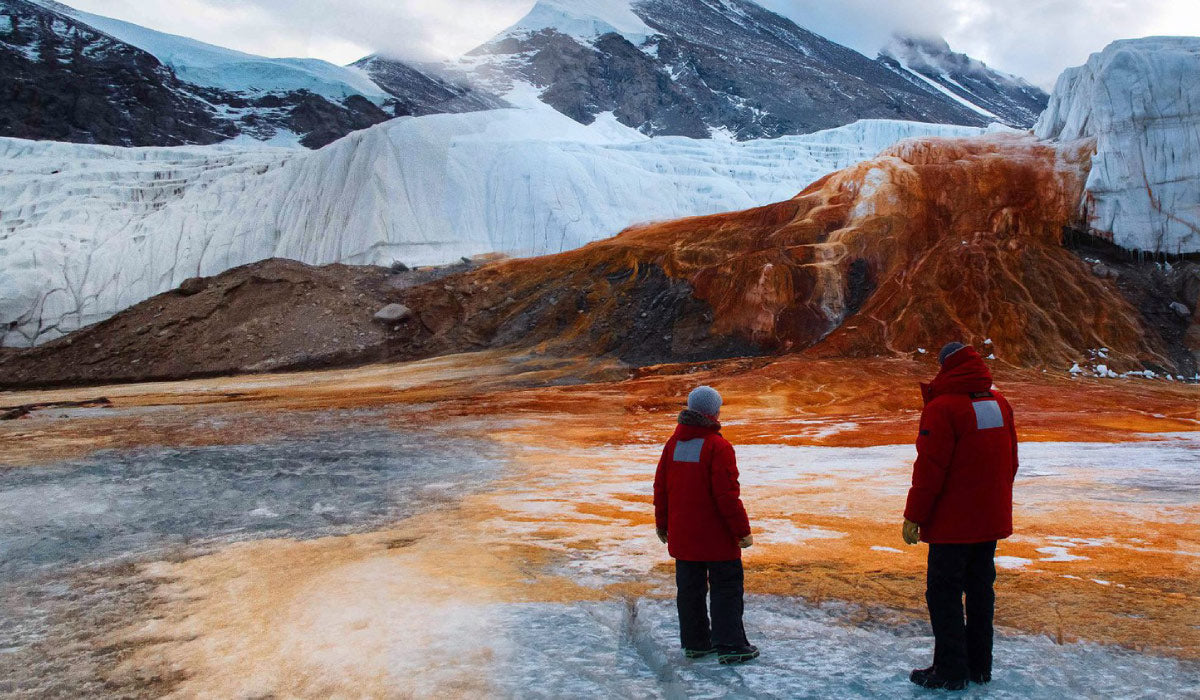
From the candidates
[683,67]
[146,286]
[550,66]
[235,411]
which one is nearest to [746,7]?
[683,67]

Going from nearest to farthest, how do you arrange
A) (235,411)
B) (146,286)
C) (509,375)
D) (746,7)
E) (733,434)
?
1. (733,434)
2. (235,411)
3. (509,375)
4. (146,286)
5. (746,7)

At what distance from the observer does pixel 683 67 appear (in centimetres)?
13825

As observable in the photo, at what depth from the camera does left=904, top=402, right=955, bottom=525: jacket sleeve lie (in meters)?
3.99

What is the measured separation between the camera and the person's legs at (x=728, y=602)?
4.41m

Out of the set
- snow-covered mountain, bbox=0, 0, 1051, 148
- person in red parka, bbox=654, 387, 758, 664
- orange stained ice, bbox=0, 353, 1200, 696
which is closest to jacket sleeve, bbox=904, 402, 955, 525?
person in red parka, bbox=654, 387, 758, 664

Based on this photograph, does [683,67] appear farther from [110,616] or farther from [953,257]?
[110,616]

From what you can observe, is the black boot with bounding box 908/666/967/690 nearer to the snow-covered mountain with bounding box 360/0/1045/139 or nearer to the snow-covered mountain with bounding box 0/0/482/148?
the snow-covered mountain with bounding box 0/0/482/148

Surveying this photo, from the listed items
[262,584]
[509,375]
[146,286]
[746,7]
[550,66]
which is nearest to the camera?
[262,584]

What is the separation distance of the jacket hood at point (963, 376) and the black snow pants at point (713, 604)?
1405 mm

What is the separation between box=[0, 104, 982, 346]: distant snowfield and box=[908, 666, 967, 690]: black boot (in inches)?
1680

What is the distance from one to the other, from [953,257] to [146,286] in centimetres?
4075

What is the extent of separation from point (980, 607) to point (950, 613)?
0.17 metres

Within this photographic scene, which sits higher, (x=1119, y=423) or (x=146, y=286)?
(x=146, y=286)

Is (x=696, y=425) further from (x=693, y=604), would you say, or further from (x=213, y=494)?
(x=213, y=494)
